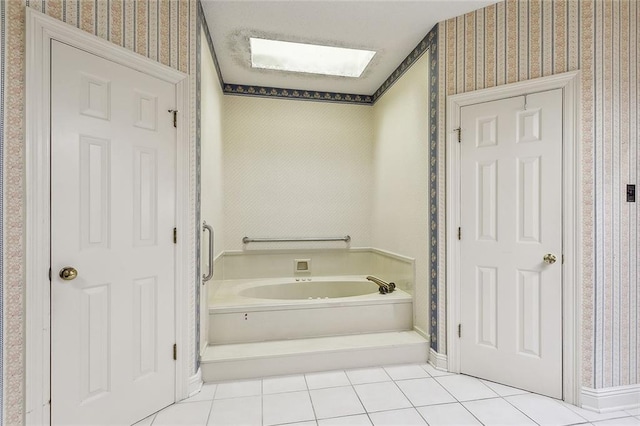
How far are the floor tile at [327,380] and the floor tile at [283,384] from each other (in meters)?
0.05

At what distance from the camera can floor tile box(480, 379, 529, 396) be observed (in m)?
1.99

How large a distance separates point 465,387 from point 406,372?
405mm

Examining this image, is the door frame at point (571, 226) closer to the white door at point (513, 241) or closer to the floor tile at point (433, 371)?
the white door at point (513, 241)

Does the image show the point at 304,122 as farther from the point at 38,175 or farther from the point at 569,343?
the point at 569,343

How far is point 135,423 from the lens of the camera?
1677 millimetres

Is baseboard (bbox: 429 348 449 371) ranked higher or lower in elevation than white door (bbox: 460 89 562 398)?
lower

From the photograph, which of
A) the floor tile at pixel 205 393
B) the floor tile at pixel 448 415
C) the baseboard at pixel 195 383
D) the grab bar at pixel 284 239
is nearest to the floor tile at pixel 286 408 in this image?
the floor tile at pixel 205 393

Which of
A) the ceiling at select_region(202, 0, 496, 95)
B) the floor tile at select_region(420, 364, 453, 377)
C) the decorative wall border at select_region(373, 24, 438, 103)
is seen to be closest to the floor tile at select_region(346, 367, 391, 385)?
the floor tile at select_region(420, 364, 453, 377)

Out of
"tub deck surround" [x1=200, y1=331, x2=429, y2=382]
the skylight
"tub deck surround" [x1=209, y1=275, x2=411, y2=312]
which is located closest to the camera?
"tub deck surround" [x1=200, y1=331, x2=429, y2=382]

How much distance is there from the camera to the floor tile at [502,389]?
1.99 metres

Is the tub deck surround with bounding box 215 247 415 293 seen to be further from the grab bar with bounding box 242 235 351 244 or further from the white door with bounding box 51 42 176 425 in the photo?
the white door with bounding box 51 42 176 425

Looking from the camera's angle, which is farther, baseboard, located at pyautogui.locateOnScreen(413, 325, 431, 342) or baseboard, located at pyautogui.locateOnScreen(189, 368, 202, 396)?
baseboard, located at pyautogui.locateOnScreen(413, 325, 431, 342)

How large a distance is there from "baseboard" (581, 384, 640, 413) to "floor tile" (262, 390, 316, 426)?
1.67 m

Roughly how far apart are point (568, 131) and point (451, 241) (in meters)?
0.99
